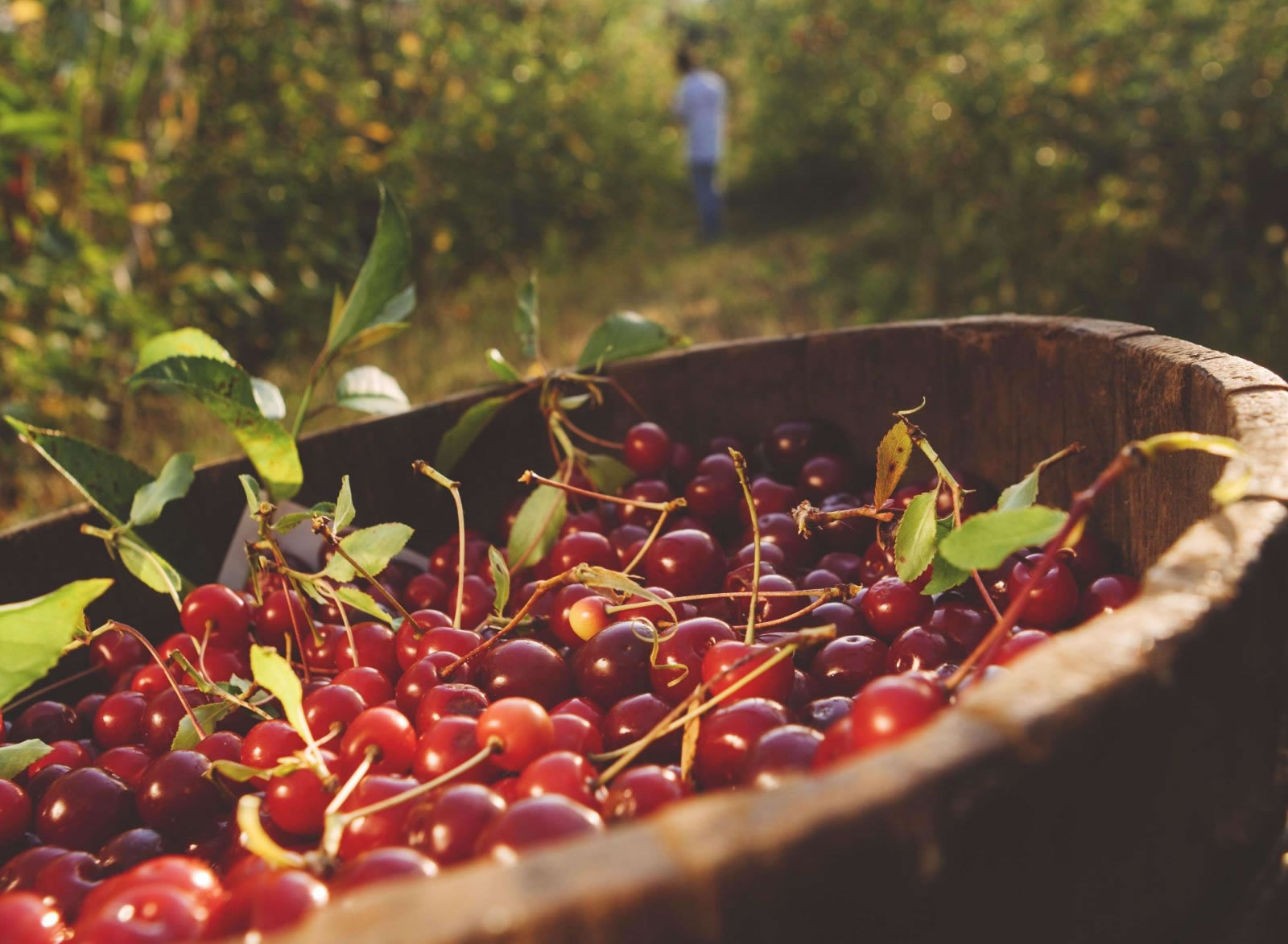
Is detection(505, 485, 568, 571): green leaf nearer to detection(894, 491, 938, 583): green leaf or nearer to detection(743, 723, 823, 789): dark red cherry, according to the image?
detection(894, 491, 938, 583): green leaf

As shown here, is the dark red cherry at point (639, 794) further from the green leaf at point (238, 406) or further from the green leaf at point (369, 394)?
the green leaf at point (369, 394)

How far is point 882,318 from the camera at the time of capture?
456 cm

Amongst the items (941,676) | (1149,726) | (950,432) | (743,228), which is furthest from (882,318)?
(743,228)

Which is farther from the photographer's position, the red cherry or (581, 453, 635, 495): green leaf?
(581, 453, 635, 495): green leaf


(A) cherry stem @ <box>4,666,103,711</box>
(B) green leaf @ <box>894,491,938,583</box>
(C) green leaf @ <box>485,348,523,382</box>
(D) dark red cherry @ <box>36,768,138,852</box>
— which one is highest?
(C) green leaf @ <box>485,348,523,382</box>

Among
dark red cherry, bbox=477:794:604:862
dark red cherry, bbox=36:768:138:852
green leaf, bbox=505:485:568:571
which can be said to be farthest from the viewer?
green leaf, bbox=505:485:568:571

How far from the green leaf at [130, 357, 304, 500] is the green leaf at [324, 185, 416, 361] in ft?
0.75

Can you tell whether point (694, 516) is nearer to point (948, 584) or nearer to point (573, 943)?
point (948, 584)

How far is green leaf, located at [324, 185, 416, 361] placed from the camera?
1.62m

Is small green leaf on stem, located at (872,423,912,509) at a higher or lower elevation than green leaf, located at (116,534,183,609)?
higher

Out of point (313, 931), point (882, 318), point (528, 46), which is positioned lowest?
point (882, 318)

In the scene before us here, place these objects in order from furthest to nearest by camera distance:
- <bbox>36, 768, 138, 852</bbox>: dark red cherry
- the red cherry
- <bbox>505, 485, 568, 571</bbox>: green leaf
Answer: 1. <bbox>505, 485, 568, 571</bbox>: green leaf
2. <bbox>36, 768, 138, 852</bbox>: dark red cherry
3. the red cherry

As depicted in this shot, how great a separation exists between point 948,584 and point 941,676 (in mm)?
182

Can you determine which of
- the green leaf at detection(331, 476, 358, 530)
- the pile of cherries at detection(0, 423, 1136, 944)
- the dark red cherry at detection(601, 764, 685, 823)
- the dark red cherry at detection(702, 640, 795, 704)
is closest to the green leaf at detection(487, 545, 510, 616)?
the pile of cherries at detection(0, 423, 1136, 944)
